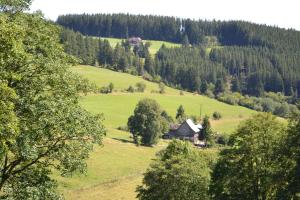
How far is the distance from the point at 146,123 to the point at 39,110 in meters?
98.6

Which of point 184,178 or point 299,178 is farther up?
point 299,178

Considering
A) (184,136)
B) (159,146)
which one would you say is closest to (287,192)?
(159,146)

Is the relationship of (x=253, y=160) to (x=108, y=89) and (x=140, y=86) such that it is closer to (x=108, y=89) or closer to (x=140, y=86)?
(x=108, y=89)

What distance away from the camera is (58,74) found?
2466cm

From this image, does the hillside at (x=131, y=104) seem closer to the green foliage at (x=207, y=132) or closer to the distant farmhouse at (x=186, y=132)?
the distant farmhouse at (x=186, y=132)

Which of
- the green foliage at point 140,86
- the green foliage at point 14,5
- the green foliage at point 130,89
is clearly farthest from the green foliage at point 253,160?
the green foliage at point 140,86

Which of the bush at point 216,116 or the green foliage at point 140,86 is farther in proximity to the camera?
the green foliage at point 140,86

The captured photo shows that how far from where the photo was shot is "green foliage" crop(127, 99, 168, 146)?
11956cm

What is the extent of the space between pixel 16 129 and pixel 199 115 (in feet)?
496

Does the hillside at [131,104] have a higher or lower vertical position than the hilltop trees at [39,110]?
lower

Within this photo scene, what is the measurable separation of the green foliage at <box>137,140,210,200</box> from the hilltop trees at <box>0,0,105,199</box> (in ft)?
65.2

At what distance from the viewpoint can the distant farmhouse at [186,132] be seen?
145 metres

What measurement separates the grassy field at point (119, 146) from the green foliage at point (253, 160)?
1224 centimetres

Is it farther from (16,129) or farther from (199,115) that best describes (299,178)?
(199,115)
